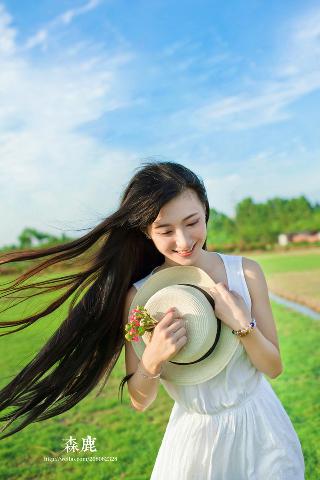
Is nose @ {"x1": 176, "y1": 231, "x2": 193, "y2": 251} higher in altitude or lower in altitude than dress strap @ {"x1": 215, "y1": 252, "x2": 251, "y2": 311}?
higher

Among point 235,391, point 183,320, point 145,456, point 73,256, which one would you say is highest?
point 73,256

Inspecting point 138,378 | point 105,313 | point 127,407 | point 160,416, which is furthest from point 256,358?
point 127,407

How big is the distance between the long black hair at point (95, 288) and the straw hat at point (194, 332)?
0.21 metres

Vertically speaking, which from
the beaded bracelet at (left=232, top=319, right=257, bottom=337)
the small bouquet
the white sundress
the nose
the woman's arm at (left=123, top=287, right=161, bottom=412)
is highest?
the nose

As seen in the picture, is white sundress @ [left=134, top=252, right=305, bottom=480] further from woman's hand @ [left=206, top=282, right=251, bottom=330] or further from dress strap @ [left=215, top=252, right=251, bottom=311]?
woman's hand @ [left=206, top=282, right=251, bottom=330]

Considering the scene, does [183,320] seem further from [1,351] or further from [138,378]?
[1,351]

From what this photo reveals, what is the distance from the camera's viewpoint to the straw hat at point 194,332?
2281 mm

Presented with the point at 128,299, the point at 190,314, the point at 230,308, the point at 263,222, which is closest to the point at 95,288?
the point at 128,299

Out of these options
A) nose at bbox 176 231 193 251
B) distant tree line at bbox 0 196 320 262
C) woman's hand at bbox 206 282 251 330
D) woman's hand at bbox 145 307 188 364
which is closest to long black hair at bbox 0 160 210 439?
nose at bbox 176 231 193 251

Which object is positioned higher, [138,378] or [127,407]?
[138,378]

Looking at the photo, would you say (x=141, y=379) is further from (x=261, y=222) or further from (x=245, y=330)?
(x=261, y=222)

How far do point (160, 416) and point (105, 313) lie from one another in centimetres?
342

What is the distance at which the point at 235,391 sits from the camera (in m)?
2.38

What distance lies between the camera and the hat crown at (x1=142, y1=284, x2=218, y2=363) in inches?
89.5
